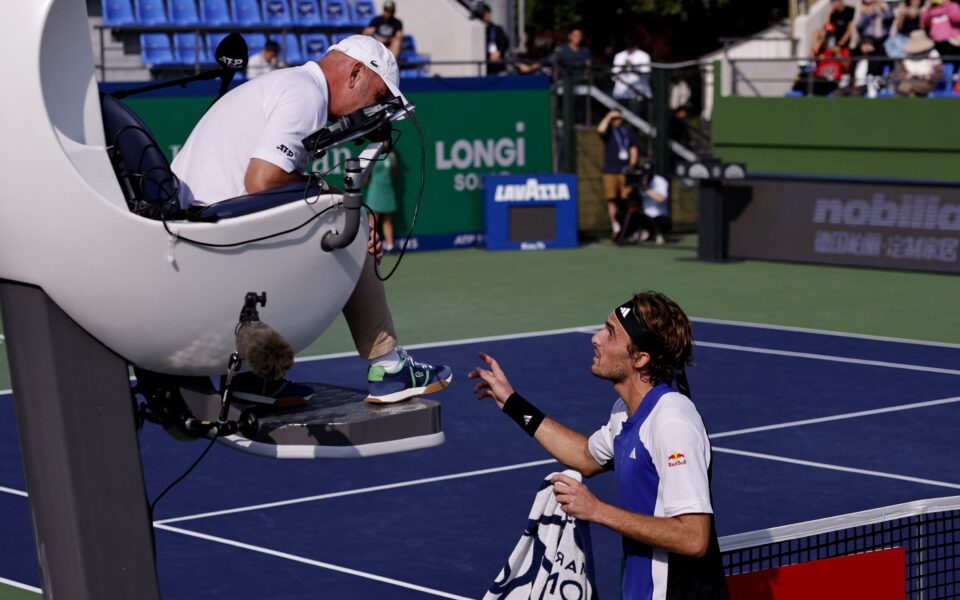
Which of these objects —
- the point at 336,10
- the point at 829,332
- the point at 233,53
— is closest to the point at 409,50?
the point at 336,10

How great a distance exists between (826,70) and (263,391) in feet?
72.4

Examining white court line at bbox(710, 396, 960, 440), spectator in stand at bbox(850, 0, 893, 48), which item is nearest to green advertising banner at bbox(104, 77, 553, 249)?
spectator in stand at bbox(850, 0, 893, 48)

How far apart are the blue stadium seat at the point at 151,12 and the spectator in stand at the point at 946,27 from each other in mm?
12753

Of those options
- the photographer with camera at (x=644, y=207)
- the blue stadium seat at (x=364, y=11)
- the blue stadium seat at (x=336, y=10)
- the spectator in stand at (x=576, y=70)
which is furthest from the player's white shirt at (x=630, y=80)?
the blue stadium seat at (x=336, y=10)

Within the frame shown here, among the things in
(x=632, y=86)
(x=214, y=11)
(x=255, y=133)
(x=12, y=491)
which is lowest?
(x=12, y=491)

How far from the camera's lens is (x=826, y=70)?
25.0 metres

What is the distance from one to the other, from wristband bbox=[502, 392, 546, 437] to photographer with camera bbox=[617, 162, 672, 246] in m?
17.9

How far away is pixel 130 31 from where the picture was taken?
1106 inches

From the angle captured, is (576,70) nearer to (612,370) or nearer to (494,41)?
(494,41)

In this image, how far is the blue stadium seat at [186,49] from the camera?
27.5 metres

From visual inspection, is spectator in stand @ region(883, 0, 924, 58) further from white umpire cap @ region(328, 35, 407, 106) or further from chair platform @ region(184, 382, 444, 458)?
chair platform @ region(184, 382, 444, 458)

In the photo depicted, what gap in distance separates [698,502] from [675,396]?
1.21 ft

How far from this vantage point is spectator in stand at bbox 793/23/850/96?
24.2 m

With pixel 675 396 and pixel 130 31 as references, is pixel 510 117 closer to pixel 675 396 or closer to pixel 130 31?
pixel 130 31
